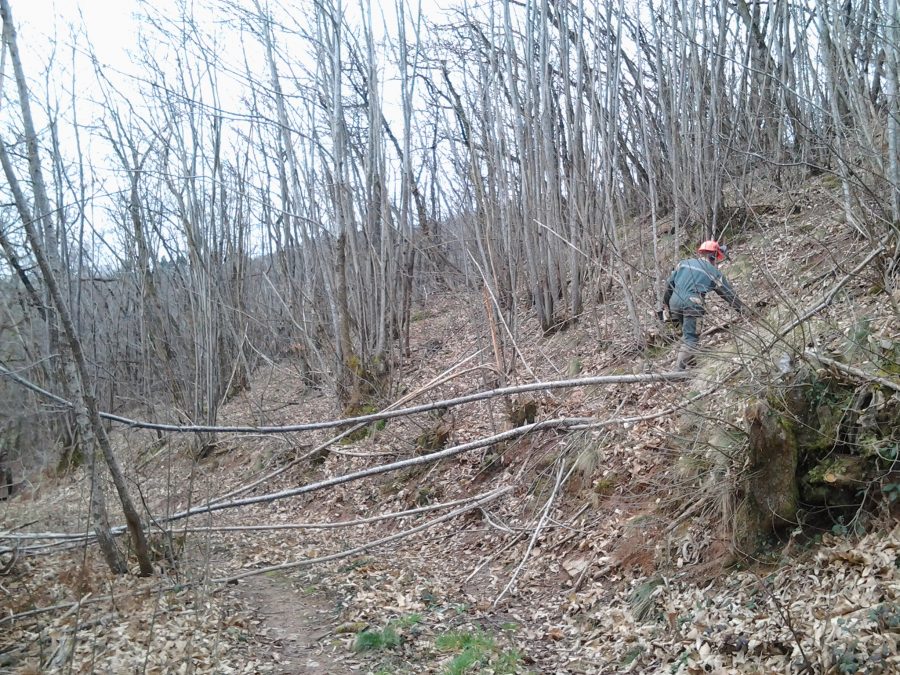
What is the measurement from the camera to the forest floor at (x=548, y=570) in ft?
11.3

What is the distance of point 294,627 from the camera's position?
4832 millimetres

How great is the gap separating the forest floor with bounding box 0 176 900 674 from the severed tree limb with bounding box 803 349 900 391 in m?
0.21

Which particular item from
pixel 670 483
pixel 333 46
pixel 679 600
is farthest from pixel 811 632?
pixel 333 46

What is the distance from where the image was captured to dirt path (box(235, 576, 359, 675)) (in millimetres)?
4223

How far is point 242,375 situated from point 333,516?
6539 mm

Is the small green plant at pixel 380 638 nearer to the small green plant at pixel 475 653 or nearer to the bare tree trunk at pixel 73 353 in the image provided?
the small green plant at pixel 475 653

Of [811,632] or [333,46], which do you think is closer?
[811,632]

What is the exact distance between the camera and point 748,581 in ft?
12.4

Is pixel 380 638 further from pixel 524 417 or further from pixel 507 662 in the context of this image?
pixel 524 417

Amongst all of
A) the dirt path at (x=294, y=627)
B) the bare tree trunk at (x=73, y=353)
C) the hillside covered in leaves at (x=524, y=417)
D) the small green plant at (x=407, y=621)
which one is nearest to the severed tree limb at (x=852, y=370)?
the hillside covered in leaves at (x=524, y=417)

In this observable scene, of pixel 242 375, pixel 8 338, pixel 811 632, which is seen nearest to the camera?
pixel 811 632

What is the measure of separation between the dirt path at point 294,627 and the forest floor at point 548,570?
0.06 feet

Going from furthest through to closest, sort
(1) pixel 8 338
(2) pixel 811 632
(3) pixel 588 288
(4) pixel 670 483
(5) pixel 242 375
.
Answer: (5) pixel 242 375 → (1) pixel 8 338 → (3) pixel 588 288 → (4) pixel 670 483 → (2) pixel 811 632

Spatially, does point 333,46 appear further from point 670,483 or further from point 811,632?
point 811,632
